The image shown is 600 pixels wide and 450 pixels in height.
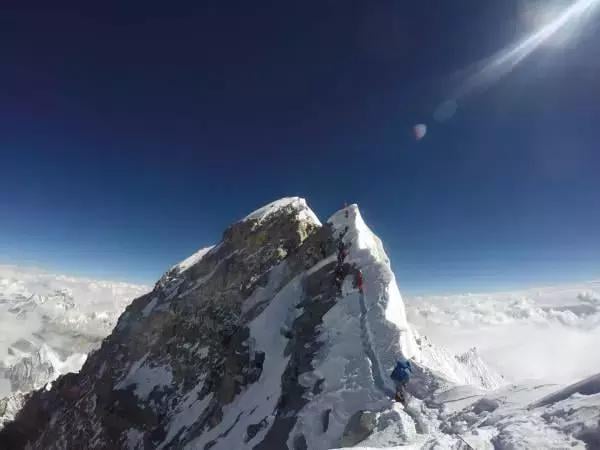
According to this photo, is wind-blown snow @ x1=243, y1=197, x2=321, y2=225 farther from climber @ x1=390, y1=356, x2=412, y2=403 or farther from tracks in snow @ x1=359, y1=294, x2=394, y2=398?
climber @ x1=390, y1=356, x2=412, y2=403

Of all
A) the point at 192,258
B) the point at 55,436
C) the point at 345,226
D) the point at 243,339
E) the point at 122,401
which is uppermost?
the point at 192,258

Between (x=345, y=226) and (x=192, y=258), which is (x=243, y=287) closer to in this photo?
(x=345, y=226)

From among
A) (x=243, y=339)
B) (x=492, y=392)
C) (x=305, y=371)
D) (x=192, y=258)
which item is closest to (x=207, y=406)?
(x=243, y=339)

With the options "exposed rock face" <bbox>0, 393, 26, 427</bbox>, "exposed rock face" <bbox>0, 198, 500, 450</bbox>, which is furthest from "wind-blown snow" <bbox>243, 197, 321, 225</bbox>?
"exposed rock face" <bbox>0, 393, 26, 427</bbox>

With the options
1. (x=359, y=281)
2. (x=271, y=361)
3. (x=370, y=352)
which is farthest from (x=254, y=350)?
(x=370, y=352)

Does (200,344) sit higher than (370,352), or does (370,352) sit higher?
(200,344)

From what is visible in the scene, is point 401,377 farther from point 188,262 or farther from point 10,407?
point 10,407

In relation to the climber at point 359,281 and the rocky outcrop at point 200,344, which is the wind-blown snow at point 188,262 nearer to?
the rocky outcrop at point 200,344
